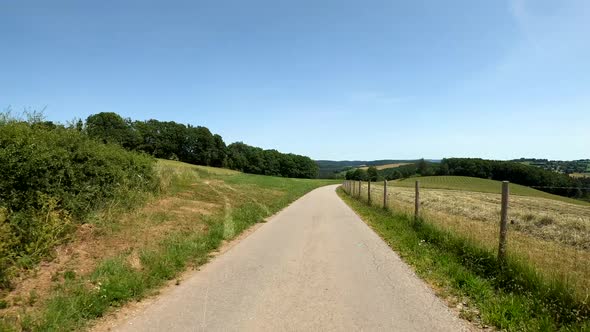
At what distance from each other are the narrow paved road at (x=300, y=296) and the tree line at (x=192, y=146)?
79777 millimetres

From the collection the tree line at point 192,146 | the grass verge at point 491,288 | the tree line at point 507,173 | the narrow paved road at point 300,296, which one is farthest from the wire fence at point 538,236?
the tree line at point 192,146

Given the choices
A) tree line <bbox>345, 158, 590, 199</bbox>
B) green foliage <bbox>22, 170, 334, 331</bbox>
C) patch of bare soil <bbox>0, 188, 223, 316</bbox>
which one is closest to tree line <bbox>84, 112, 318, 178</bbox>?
tree line <bbox>345, 158, 590, 199</bbox>

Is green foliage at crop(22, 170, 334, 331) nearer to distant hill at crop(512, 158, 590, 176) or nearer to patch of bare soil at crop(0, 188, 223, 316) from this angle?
patch of bare soil at crop(0, 188, 223, 316)

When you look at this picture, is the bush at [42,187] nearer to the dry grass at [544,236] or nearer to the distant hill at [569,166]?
the dry grass at [544,236]

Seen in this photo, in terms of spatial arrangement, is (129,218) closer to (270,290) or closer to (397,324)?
(270,290)

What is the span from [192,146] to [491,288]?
108m

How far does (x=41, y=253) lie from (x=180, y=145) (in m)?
104

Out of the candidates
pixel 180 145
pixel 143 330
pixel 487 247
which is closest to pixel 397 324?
pixel 143 330

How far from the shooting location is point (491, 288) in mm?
6223

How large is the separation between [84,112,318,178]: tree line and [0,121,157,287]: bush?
250 feet

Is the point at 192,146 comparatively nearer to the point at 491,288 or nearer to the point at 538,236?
the point at 538,236

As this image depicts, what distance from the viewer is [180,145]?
10700cm

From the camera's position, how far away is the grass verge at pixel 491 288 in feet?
15.8

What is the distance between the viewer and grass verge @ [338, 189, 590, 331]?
482 cm
